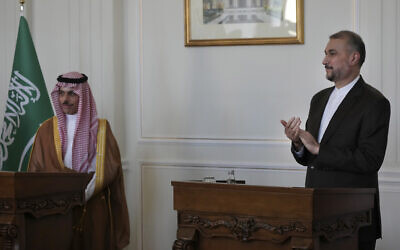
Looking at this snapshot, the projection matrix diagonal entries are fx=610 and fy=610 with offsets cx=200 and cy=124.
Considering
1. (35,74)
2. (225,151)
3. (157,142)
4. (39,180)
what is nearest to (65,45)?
(35,74)

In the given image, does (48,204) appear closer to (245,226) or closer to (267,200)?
(245,226)

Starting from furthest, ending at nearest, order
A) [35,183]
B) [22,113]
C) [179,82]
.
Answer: [179,82] → [22,113] → [35,183]

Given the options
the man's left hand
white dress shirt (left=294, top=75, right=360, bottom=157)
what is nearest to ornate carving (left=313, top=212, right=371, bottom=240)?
the man's left hand

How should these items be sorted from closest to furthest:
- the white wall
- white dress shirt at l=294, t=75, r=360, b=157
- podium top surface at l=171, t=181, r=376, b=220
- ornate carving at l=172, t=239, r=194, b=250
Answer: podium top surface at l=171, t=181, r=376, b=220 < ornate carving at l=172, t=239, r=194, b=250 < white dress shirt at l=294, t=75, r=360, b=157 < the white wall

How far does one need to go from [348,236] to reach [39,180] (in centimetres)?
166

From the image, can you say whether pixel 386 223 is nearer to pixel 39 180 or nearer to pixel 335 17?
pixel 335 17

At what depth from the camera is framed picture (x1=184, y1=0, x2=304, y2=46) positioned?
4.88 m

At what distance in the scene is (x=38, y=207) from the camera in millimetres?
3338

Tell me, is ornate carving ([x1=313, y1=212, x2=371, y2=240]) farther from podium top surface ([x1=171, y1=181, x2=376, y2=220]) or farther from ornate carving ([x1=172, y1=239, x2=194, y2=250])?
ornate carving ([x1=172, y1=239, x2=194, y2=250])

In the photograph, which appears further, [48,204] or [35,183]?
[48,204]

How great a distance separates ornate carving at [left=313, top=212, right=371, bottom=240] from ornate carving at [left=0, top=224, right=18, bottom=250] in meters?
1.55

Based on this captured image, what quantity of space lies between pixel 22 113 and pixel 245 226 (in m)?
2.69

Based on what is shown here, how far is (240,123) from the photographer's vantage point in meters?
5.02

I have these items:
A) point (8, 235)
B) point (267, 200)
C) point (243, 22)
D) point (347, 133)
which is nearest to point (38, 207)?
point (8, 235)
